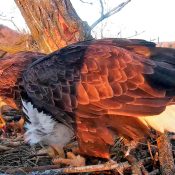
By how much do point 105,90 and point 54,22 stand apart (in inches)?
60.5

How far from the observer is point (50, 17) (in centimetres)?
452

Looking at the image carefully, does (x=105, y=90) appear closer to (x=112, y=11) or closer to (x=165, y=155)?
(x=165, y=155)

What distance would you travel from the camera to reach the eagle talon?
11.6ft

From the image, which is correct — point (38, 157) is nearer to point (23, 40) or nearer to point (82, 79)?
point (82, 79)

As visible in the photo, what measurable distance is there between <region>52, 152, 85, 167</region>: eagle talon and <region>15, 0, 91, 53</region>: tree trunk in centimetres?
128

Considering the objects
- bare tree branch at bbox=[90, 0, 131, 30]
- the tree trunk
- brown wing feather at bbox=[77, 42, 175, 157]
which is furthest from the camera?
bare tree branch at bbox=[90, 0, 131, 30]

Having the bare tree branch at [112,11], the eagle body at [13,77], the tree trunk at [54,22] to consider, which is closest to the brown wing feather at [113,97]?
the eagle body at [13,77]

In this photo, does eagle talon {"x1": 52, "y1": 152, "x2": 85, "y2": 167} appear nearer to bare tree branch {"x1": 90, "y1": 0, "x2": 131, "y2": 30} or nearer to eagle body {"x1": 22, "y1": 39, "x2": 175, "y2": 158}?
eagle body {"x1": 22, "y1": 39, "x2": 175, "y2": 158}

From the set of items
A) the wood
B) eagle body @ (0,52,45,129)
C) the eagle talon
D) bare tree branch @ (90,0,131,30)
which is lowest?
the eagle talon

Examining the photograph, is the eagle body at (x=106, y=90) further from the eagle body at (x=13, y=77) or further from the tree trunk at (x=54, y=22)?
the tree trunk at (x=54, y=22)

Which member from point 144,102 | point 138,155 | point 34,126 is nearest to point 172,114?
point 144,102

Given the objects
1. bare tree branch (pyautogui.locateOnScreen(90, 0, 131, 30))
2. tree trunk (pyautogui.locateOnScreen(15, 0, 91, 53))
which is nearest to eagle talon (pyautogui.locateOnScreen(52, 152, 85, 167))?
tree trunk (pyautogui.locateOnScreen(15, 0, 91, 53))

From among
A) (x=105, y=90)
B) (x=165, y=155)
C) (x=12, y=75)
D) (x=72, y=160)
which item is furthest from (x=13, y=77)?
(x=165, y=155)

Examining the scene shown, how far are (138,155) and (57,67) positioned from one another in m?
0.97
